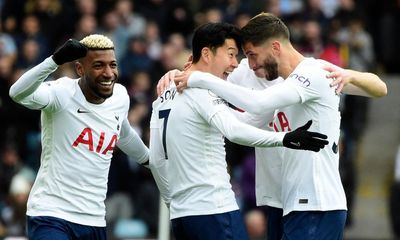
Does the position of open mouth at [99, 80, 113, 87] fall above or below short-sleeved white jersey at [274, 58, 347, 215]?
above

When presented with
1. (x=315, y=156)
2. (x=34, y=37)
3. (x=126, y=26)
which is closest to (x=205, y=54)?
(x=315, y=156)

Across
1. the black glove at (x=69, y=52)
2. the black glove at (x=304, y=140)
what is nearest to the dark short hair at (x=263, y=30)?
the black glove at (x=304, y=140)

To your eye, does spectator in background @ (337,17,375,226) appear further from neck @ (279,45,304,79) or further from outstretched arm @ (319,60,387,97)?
neck @ (279,45,304,79)

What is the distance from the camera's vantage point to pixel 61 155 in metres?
10.8

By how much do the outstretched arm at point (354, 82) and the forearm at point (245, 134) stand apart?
779 millimetres

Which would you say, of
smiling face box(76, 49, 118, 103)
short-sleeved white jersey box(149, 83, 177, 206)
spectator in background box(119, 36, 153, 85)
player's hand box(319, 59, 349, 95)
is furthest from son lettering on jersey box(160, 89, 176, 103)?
spectator in background box(119, 36, 153, 85)

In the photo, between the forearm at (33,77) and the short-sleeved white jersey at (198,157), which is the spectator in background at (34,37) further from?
the short-sleeved white jersey at (198,157)

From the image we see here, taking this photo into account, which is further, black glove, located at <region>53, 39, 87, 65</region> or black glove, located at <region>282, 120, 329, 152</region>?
black glove, located at <region>53, 39, 87, 65</region>

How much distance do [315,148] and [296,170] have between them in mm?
636

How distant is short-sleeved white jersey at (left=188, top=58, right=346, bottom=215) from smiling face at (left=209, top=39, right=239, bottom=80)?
0.19 m

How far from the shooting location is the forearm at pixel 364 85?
10750mm

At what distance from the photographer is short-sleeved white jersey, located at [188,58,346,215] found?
1036cm

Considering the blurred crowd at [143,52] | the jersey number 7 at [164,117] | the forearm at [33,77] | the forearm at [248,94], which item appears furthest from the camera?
the blurred crowd at [143,52]

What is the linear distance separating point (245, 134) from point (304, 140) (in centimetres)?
47
